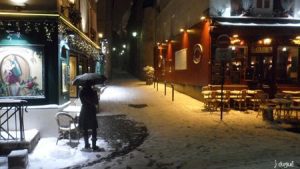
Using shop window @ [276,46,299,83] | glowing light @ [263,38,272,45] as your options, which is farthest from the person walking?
shop window @ [276,46,299,83]

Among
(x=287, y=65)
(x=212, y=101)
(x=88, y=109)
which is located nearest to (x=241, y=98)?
(x=212, y=101)

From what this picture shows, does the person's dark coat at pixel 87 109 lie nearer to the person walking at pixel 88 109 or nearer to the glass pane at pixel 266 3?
the person walking at pixel 88 109

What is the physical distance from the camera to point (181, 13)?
27.5 m

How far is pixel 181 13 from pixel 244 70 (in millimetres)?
9596

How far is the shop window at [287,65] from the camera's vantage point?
20.3 metres

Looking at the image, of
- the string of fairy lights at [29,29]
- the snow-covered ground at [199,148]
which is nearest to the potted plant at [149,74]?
the snow-covered ground at [199,148]

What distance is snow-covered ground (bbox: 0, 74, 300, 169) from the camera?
8461 mm

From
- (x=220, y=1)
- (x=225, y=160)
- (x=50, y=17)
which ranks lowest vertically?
(x=225, y=160)

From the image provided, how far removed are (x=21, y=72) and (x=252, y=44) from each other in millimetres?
13272

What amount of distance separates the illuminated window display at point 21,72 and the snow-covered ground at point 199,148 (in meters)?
1.79

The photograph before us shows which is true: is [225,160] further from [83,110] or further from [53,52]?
[53,52]

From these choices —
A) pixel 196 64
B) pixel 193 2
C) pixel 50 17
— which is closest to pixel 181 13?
pixel 193 2

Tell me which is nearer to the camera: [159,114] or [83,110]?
[83,110]

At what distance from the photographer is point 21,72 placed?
1160 cm
